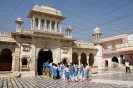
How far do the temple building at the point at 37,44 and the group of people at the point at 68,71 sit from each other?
301cm

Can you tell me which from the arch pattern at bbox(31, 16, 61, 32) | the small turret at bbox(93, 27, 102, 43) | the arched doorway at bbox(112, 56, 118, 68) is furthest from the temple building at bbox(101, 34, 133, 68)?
the arch pattern at bbox(31, 16, 61, 32)

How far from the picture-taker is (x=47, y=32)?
19.8 meters

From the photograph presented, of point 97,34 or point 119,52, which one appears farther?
point 119,52

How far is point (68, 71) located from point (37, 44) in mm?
8106

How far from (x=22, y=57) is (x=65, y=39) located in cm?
687

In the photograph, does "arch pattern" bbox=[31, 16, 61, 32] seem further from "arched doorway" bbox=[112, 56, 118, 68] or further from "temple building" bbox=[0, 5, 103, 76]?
"arched doorway" bbox=[112, 56, 118, 68]

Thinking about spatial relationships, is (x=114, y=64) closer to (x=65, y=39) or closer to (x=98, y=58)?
(x=98, y=58)

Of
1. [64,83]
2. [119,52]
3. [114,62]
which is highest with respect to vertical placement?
[119,52]

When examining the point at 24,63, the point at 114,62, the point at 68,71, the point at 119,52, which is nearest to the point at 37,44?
the point at 24,63

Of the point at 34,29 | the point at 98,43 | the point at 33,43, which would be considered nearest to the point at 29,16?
the point at 34,29

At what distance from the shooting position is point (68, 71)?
12.7 m

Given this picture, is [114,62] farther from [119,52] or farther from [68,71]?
[68,71]

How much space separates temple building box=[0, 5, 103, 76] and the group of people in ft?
9.87

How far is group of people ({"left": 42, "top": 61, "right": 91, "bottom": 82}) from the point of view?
12.6m
